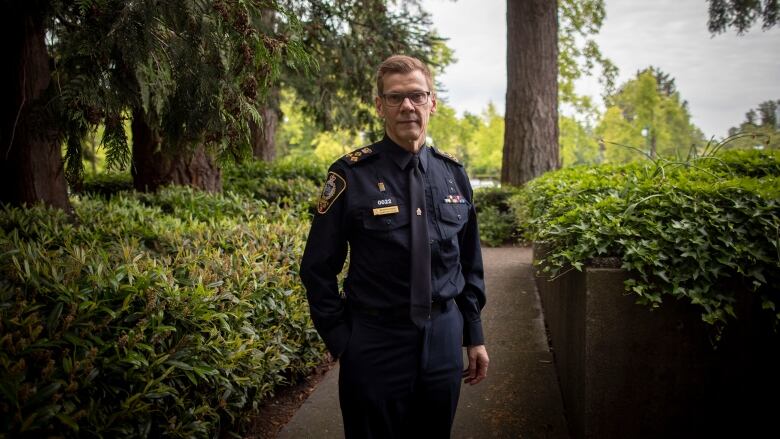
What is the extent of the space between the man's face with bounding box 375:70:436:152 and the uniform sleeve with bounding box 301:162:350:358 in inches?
12.3

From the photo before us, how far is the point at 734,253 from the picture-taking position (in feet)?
7.90

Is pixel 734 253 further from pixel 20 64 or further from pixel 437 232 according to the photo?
pixel 20 64

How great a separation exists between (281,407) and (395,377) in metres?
1.95

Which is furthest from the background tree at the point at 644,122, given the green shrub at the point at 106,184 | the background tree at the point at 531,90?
the green shrub at the point at 106,184

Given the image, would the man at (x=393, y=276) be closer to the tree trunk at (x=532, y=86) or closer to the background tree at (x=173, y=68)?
the background tree at (x=173, y=68)

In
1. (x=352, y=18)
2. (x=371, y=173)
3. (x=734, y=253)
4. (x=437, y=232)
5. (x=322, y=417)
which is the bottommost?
(x=322, y=417)

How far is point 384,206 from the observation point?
204 cm

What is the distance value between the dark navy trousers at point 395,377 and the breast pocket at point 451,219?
36 cm

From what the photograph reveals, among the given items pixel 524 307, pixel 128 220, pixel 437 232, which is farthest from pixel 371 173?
pixel 524 307

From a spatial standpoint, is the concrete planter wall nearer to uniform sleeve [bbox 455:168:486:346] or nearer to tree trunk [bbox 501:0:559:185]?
uniform sleeve [bbox 455:168:486:346]

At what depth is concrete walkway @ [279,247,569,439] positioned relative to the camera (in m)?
3.08

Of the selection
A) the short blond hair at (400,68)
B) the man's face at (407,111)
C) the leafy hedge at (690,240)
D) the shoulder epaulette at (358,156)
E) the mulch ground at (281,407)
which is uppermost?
the short blond hair at (400,68)

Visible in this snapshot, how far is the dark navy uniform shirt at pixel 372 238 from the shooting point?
2.02 metres

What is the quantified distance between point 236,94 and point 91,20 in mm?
911
